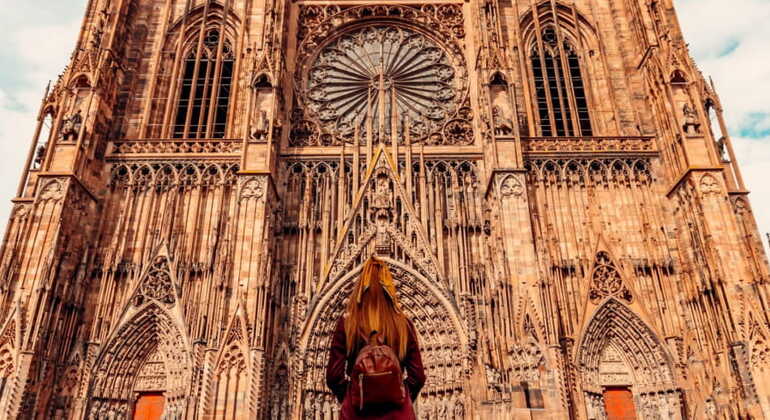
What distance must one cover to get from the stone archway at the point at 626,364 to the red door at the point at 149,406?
36.3 ft

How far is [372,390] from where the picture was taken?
5.21m

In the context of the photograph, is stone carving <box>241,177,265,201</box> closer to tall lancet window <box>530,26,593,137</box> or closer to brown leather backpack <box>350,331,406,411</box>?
tall lancet window <box>530,26,593,137</box>

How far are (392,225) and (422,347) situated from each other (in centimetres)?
362

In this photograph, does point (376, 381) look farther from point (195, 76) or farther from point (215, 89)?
point (195, 76)

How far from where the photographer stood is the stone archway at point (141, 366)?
16.8 meters

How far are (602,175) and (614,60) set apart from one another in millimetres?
5008

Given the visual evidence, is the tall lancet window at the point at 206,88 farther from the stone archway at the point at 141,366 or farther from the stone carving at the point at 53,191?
the stone archway at the point at 141,366

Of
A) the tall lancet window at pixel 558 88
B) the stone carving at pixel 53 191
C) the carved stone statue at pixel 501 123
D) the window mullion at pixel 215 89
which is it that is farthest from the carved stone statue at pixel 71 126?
the tall lancet window at pixel 558 88

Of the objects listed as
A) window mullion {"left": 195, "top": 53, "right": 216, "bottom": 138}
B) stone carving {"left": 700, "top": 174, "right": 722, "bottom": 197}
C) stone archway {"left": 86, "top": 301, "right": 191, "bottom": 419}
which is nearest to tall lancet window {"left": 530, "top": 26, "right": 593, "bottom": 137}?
stone carving {"left": 700, "top": 174, "right": 722, "bottom": 197}

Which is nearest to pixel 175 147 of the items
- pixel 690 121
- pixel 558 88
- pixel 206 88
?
pixel 206 88

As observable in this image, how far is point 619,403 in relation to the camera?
56.7 feet

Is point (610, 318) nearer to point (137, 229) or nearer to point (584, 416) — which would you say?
point (584, 416)

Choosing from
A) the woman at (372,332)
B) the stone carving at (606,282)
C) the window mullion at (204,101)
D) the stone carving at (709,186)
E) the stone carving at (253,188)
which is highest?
the window mullion at (204,101)

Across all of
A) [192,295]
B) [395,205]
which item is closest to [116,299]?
[192,295]
